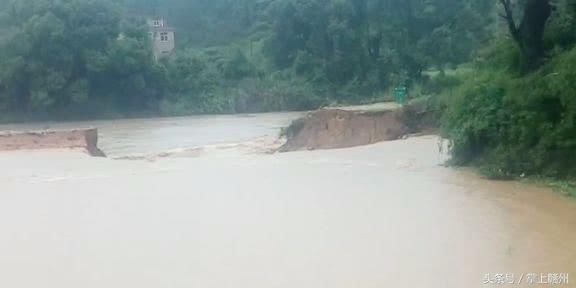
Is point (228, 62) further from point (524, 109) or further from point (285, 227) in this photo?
point (285, 227)

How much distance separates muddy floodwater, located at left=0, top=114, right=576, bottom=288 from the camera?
837 centimetres

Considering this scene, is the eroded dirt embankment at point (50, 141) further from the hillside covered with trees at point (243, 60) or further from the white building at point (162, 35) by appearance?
the white building at point (162, 35)

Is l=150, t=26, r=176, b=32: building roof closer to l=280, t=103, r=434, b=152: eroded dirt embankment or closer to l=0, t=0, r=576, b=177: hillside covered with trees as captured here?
l=0, t=0, r=576, b=177: hillside covered with trees

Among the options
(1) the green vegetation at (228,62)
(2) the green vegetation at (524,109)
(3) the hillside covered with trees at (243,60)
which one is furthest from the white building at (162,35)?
(2) the green vegetation at (524,109)

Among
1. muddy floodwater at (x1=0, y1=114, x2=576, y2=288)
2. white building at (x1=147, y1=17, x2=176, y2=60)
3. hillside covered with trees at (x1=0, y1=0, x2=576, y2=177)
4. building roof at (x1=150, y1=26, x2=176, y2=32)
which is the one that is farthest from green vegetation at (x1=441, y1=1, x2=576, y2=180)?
building roof at (x1=150, y1=26, x2=176, y2=32)

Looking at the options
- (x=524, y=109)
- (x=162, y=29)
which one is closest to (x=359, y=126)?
(x=524, y=109)

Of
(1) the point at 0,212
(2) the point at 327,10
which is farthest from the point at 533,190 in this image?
(2) the point at 327,10

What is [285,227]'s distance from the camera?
11.0 m

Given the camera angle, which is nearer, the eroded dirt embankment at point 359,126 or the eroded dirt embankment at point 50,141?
the eroded dirt embankment at point 359,126

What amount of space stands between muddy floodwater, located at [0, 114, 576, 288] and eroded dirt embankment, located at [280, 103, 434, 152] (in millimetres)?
5750

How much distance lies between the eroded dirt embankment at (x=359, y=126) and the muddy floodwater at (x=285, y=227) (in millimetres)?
5750

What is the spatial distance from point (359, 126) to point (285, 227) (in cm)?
1530

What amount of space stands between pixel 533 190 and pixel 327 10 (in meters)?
37.4

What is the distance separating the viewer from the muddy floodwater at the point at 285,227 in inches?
329
